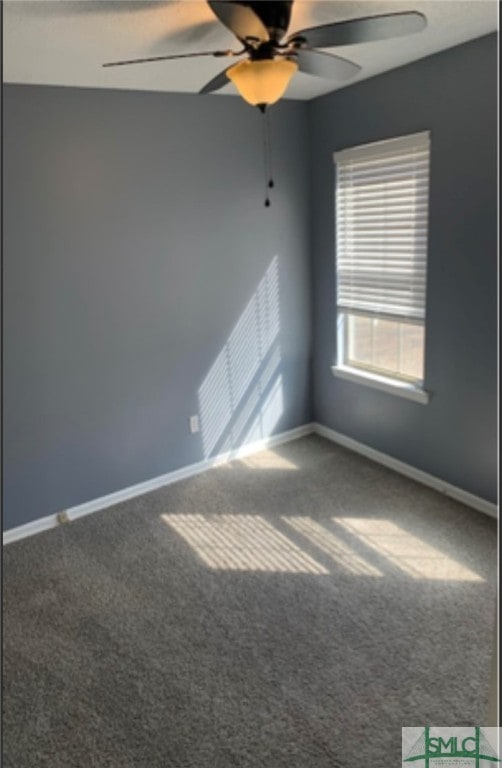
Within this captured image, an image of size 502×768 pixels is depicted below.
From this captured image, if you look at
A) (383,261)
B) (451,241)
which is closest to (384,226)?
(383,261)

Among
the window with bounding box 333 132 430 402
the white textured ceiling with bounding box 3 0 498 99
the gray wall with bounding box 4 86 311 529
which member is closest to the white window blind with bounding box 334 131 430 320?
the window with bounding box 333 132 430 402

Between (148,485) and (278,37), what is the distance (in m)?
2.69

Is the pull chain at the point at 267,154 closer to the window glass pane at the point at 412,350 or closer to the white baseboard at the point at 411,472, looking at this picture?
the window glass pane at the point at 412,350

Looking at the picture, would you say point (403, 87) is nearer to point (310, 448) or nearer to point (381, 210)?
point (381, 210)

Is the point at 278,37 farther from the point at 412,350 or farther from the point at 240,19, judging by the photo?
the point at 412,350

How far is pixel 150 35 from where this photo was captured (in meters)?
2.34

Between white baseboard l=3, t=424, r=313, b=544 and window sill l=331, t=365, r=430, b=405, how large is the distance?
1.97 feet

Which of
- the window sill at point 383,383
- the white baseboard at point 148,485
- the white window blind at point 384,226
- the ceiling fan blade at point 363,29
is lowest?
the white baseboard at point 148,485

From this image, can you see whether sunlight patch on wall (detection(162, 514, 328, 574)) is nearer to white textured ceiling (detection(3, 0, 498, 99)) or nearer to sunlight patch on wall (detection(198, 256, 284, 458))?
sunlight patch on wall (detection(198, 256, 284, 458))

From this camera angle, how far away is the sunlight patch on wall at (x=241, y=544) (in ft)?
9.53

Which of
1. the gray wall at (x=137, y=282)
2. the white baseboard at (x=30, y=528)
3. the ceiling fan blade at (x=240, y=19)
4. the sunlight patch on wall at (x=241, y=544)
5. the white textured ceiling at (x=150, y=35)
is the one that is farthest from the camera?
the white baseboard at (x=30, y=528)

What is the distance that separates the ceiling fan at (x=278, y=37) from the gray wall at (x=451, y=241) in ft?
3.91

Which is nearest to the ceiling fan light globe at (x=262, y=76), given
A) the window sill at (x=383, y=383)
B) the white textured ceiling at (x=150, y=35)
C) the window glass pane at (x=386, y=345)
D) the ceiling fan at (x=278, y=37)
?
the ceiling fan at (x=278, y=37)

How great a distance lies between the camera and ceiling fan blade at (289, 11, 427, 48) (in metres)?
1.75
